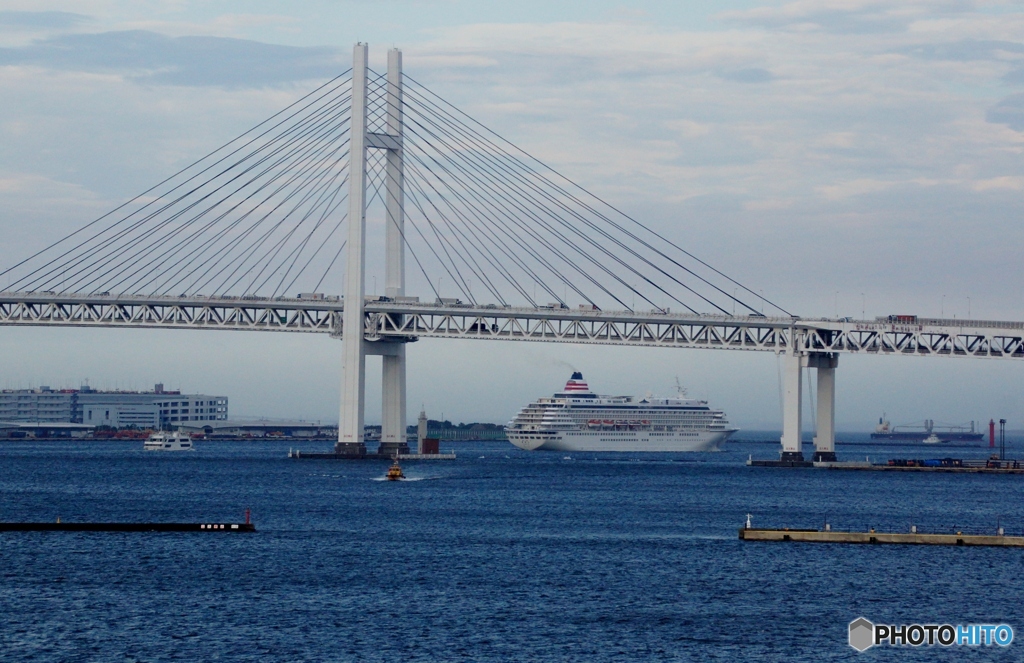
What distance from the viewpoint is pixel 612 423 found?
355 feet

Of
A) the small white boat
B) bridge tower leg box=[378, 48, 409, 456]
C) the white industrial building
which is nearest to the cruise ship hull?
the small white boat

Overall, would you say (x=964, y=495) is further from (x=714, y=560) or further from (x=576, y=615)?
(x=576, y=615)

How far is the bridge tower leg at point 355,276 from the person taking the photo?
2638 inches

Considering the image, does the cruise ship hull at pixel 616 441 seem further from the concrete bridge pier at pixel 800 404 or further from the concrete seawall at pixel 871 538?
the concrete seawall at pixel 871 538

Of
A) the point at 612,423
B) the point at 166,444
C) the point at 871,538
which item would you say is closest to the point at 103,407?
the point at 166,444

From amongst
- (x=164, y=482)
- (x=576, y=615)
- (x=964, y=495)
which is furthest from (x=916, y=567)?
(x=164, y=482)

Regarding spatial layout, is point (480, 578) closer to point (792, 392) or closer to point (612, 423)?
point (792, 392)

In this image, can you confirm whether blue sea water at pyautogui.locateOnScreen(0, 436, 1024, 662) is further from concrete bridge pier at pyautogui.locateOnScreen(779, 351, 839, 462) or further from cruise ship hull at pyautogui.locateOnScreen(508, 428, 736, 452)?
cruise ship hull at pyautogui.locateOnScreen(508, 428, 736, 452)

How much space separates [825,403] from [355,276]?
81.2 feet

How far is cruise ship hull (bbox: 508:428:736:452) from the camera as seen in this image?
4252 inches

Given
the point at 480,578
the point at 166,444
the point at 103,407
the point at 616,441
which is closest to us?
the point at 480,578

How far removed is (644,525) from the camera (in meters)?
42.2

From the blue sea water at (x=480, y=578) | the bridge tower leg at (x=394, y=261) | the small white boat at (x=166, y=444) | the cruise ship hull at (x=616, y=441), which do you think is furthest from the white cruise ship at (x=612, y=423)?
the blue sea water at (x=480, y=578)

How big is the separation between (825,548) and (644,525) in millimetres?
7138
